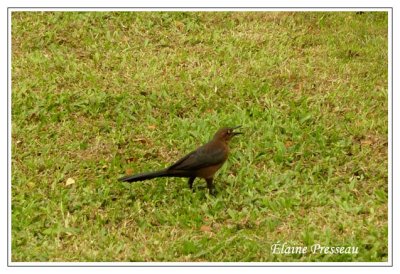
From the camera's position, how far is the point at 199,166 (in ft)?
24.2

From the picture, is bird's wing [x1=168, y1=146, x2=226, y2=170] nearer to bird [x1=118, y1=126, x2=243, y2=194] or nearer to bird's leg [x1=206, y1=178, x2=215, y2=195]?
bird [x1=118, y1=126, x2=243, y2=194]

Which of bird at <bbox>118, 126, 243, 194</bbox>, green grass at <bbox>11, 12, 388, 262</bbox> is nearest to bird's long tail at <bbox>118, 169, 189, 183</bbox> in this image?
bird at <bbox>118, 126, 243, 194</bbox>

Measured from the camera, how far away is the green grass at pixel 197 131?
6957 millimetres

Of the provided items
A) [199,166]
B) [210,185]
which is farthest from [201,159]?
[210,185]

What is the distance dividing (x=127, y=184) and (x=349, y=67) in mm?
4116

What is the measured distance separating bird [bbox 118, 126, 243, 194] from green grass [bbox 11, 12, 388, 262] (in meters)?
0.28

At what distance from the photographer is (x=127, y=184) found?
7.85 meters

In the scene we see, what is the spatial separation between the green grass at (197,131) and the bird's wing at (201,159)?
0.41m

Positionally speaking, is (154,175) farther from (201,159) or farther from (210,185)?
(210,185)

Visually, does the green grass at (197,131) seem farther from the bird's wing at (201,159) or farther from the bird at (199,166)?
the bird's wing at (201,159)

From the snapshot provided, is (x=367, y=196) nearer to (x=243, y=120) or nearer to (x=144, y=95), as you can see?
(x=243, y=120)

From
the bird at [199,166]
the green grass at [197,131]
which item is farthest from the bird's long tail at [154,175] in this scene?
the green grass at [197,131]

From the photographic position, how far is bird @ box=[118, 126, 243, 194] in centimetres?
735
